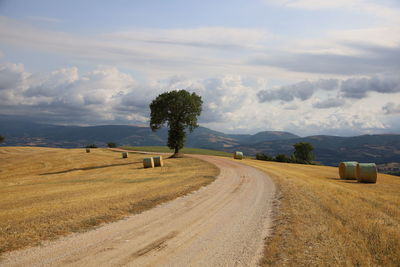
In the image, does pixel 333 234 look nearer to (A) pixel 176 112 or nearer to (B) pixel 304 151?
(A) pixel 176 112

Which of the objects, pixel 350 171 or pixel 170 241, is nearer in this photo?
pixel 170 241

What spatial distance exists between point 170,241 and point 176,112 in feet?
170

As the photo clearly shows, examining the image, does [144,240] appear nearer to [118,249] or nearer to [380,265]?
[118,249]

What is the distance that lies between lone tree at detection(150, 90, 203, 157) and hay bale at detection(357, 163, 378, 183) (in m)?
36.4

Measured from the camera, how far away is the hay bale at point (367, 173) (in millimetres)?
32844

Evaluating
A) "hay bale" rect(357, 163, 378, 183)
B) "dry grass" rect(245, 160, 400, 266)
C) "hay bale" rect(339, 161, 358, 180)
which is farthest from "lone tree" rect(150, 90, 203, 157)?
"dry grass" rect(245, 160, 400, 266)

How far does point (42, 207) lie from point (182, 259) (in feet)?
38.1

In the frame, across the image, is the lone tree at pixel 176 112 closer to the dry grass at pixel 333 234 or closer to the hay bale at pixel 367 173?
the hay bale at pixel 367 173

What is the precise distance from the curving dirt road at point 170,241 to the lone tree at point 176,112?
4540 centimetres

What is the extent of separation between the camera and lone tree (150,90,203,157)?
6100 cm

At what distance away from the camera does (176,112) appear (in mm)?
61906

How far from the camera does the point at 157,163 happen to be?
1902 inches

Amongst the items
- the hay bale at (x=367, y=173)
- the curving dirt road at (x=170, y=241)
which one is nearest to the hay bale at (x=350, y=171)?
the hay bale at (x=367, y=173)

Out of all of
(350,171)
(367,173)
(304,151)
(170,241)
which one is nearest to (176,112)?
(350,171)
